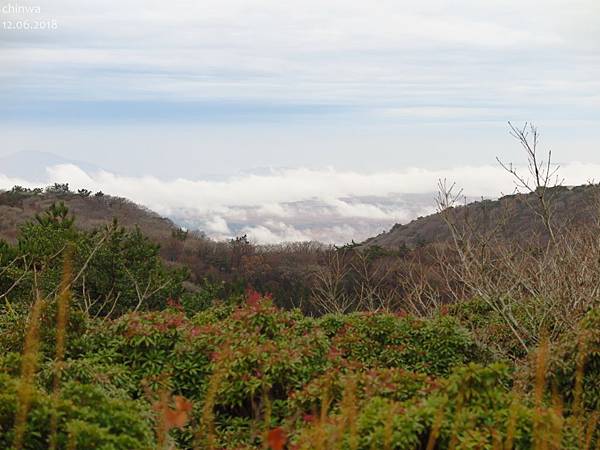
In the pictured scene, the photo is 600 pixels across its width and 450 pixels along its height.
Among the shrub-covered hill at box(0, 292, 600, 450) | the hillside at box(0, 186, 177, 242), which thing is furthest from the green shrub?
the hillside at box(0, 186, 177, 242)

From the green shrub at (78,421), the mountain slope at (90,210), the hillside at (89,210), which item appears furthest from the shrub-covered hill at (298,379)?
the hillside at (89,210)

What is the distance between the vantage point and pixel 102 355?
7570 mm

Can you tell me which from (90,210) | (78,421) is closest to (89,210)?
(90,210)

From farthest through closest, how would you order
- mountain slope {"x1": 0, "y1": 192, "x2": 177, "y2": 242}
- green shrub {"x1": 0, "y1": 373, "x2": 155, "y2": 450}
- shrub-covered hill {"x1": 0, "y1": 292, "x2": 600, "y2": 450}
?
mountain slope {"x1": 0, "y1": 192, "x2": 177, "y2": 242} < shrub-covered hill {"x1": 0, "y1": 292, "x2": 600, "y2": 450} < green shrub {"x1": 0, "y1": 373, "x2": 155, "y2": 450}

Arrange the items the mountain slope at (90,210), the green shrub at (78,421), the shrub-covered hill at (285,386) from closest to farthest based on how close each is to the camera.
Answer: the green shrub at (78,421) → the shrub-covered hill at (285,386) → the mountain slope at (90,210)

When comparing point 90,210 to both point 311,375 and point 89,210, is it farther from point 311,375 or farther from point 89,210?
point 311,375

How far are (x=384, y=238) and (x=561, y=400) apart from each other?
242ft

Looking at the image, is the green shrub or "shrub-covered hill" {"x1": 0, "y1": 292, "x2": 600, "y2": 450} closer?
the green shrub

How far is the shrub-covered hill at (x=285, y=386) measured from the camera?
15.4 ft

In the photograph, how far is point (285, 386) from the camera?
702 centimetres

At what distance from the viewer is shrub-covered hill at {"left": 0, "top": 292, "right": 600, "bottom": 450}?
184 inches

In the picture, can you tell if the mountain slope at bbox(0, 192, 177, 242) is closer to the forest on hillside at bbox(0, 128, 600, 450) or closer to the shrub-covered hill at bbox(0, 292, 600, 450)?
the forest on hillside at bbox(0, 128, 600, 450)

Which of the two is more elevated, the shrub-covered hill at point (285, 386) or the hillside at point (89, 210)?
the hillside at point (89, 210)

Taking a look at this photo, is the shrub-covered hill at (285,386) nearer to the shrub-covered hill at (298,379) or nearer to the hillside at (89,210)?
the shrub-covered hill at (298,379)
